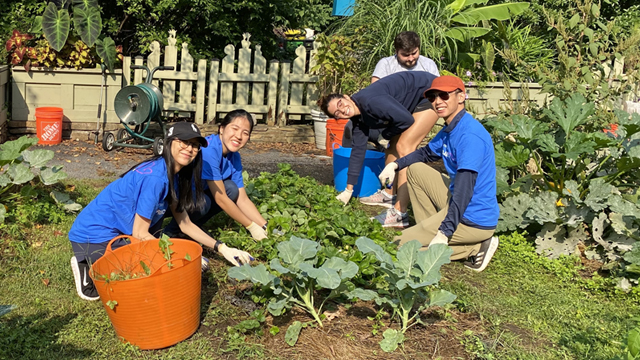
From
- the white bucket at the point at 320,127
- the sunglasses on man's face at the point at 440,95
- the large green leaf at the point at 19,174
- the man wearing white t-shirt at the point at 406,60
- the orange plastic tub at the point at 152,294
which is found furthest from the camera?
the white bucket at the point at 320,127

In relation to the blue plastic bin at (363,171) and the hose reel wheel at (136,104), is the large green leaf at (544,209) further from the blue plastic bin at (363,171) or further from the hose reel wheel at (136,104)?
the hose reel wheel at (136,104)

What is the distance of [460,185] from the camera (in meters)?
4.17

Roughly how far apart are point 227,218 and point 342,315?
6.28 ft

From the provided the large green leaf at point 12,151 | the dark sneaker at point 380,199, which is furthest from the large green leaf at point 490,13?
the large green leaf at point 12,151

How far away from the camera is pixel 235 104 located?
356 inches

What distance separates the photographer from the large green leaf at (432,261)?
317cm

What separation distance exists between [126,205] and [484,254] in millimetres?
2663

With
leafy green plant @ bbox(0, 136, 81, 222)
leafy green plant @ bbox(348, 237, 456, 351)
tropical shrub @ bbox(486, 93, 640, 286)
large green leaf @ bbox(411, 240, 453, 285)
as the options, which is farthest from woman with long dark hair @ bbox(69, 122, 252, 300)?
tropical shrub @ bbox(486, 93, 640, 286)

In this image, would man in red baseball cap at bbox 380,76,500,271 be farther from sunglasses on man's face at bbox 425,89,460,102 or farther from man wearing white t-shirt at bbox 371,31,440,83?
man wearing white t-shirt at bbox 371,31,440,83

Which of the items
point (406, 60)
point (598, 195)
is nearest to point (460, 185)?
point (598, 195)

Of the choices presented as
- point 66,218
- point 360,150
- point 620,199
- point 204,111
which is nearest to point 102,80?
point 204,111

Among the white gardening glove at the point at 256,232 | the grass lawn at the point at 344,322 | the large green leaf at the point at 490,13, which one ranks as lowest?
the grass lawn at the point at 344,322

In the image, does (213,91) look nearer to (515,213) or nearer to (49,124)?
(49,124)

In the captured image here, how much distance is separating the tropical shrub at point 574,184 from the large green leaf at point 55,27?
563 cm
